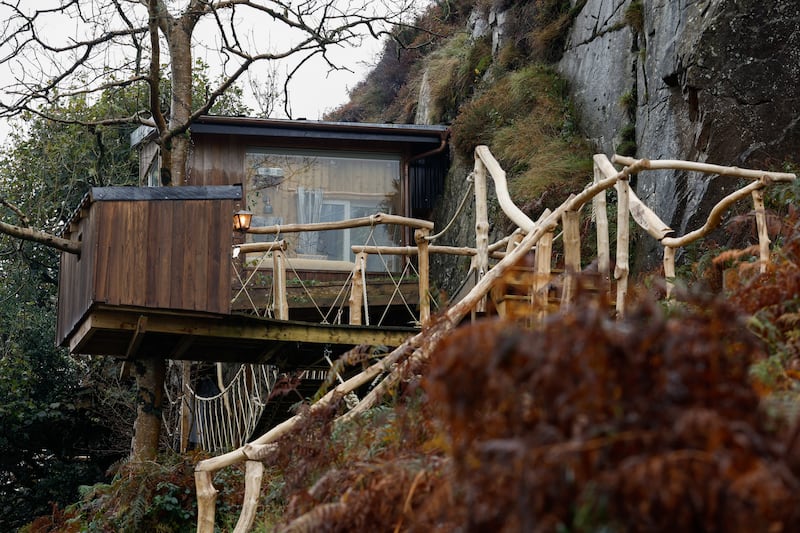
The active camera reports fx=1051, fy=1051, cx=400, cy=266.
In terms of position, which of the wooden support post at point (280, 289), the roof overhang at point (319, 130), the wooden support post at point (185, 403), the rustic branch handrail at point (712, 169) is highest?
the roof overhang at point (319, 130)

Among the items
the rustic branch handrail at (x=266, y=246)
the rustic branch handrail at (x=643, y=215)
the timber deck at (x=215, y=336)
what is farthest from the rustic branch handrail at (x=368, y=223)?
the rustic branch handrail at (x=643, y=215)

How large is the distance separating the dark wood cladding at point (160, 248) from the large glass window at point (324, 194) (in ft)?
24.8

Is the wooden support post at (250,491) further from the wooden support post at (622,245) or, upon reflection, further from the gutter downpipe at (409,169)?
the gutter downpipe at (409,169)

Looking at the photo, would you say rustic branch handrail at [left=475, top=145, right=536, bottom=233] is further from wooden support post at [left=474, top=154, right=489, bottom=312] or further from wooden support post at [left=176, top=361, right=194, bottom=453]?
wooden support post at [left=176, top=361, right=194, bottom=453]

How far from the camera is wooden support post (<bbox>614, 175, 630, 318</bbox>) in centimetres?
680

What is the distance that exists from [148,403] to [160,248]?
3316 millimetres

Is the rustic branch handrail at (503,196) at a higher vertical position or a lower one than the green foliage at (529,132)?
lower

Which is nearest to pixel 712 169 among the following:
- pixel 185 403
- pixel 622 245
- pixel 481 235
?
pixel 622 245

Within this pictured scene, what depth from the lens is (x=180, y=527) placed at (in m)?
9.99

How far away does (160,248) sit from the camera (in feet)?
31.1

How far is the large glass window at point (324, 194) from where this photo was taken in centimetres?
1747

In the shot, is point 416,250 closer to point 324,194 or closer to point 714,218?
point 714,218

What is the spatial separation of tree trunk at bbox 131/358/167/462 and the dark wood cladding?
2.56 meters

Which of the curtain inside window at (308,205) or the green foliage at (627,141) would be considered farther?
the curtain inside window at (308,205)
